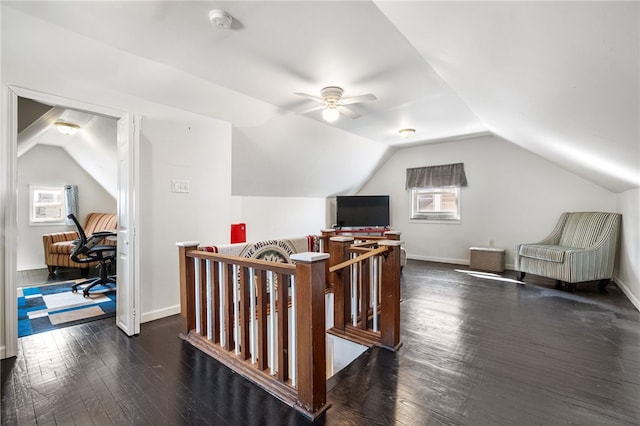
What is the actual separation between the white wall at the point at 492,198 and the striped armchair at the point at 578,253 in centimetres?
44

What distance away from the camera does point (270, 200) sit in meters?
5.81

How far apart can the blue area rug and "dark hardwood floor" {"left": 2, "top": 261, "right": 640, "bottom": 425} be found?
0.26 m

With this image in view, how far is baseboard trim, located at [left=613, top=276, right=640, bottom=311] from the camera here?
3.22m

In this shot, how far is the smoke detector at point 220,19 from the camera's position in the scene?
6.12ft

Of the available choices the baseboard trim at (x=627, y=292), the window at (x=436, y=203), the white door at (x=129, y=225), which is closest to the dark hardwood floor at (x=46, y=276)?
the white door at (x=129, y=225)

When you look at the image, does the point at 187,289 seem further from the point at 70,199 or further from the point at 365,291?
the point at 70,199

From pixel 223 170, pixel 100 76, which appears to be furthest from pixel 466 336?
pixel 100 76

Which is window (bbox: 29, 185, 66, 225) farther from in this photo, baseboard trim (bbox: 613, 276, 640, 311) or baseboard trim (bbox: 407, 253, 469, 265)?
baseboard trim (bbox: 613, 276, 640, 311)

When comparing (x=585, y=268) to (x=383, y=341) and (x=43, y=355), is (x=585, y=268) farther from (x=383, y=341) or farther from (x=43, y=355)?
(x=43, y=355)

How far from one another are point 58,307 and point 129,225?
65.5 inches

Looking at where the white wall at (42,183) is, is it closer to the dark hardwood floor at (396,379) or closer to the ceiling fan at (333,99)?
the dark hardwood floor at (396,379)

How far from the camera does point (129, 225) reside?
2674 mm

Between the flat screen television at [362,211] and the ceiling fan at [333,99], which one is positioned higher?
the ceiling fan at [333,99]

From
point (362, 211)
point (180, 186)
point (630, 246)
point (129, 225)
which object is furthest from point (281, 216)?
point (630, 246)
